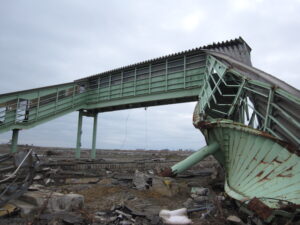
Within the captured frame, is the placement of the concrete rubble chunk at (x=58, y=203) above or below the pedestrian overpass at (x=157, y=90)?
below

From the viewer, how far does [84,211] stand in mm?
6188

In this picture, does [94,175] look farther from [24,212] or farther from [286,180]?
[286,180]

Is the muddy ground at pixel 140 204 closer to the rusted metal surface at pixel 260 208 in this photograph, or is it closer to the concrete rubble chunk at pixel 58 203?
the concrete rubble chunk at pixel 58 203

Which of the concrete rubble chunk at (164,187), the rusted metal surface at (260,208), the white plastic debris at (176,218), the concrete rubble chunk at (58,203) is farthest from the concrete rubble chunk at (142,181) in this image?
the rusted metal surface at (260,208)

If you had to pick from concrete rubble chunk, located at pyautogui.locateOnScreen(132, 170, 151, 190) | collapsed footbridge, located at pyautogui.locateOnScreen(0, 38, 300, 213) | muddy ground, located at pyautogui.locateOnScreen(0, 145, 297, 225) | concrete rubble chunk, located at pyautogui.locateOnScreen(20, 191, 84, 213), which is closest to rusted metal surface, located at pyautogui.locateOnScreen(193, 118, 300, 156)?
collapsed footbridge, located at pyautogui.locateOnScreen(0, 38, 300, 213)

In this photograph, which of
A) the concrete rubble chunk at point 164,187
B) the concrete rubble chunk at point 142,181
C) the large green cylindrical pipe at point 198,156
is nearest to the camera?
the concrete rubble chunk at point 164,187

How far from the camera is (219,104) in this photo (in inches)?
362

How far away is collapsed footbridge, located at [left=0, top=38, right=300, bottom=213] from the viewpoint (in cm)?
595

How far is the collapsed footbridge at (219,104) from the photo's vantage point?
5.95 meters

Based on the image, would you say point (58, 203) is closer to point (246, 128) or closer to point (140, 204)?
point (140, 204)

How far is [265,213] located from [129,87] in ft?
42.9

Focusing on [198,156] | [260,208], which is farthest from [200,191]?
[260,208]

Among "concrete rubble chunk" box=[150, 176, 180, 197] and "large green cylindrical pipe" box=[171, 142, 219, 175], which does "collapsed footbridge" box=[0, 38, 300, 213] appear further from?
"concrete rubble chunk" box=[150, 176, 180, 197]


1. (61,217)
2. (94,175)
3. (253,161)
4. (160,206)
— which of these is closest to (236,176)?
(253,161)
